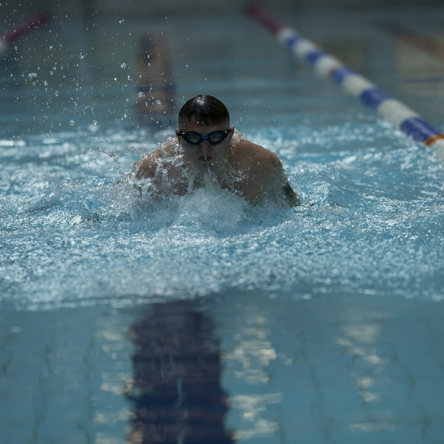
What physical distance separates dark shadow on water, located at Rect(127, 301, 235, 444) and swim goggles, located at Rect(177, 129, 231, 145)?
2.46 feet

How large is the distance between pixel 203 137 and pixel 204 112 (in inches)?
3.5

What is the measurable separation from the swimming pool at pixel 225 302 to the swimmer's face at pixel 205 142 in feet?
0.45

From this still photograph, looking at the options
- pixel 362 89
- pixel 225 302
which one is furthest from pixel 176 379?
pixel 362 89

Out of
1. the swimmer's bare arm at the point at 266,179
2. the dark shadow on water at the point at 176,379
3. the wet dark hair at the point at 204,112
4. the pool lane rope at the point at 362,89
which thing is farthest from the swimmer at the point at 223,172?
the pool lane rope at the point at 362,89

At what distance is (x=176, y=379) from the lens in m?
1.87

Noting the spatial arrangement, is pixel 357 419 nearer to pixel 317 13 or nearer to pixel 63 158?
pixel 63 158

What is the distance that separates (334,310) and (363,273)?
272mm

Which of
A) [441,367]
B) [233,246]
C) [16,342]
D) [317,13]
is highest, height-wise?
[317,13]

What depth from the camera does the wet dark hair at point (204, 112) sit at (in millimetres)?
2740

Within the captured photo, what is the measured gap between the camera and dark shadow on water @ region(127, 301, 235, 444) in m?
1.69

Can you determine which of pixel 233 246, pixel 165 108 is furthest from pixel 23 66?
pixel 233 246

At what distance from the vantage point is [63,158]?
421 centimetres

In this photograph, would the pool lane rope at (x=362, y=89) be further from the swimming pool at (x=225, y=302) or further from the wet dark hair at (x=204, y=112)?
the wet dark hair at (x=204, y=112)

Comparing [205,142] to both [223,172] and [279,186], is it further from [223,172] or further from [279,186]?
[279,186]
